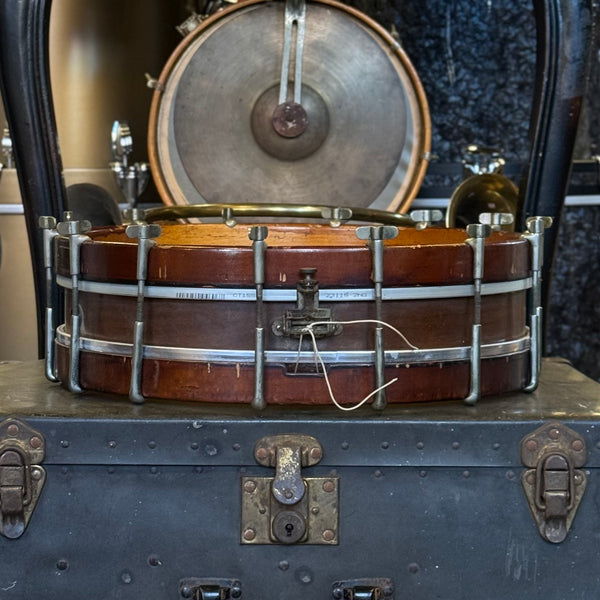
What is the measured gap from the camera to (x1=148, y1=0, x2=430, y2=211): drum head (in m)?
2.86

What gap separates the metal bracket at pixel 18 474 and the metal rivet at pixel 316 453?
0.39 metres

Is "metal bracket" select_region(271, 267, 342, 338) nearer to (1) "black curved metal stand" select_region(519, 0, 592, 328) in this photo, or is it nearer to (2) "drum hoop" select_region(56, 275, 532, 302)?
(2) "drum hoop" select_region(56, 275, 532, 302)

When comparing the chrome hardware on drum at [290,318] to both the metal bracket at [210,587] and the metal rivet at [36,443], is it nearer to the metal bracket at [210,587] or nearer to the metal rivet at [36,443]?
the metal rivet at [36,443]

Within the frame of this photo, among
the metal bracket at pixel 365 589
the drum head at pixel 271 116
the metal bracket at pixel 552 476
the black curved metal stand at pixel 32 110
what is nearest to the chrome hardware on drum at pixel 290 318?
the metal bracket at pixel 552 476

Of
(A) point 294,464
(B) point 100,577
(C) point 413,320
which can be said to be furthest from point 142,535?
(C) point 413,320

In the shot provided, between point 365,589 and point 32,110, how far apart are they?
3.77 feet

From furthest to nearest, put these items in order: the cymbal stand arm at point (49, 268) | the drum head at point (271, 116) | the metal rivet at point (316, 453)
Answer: the drum head at point (271, 116) → the cymbal stand arm at point (49, 268) → the metal rivet at point (316, 453)

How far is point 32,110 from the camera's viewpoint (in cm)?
213

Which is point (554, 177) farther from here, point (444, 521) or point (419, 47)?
point (419, 47)

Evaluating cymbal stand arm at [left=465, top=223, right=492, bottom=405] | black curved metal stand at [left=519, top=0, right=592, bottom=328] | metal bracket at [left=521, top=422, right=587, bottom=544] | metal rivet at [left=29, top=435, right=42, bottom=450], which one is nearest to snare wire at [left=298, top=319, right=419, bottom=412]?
cymbal stand arm at [left=465, top=223, right=492, bottom=405]

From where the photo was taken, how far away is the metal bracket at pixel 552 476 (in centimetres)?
157

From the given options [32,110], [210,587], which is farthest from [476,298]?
[32,110]

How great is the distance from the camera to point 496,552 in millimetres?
1581

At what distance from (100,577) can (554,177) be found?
46.6 inches
